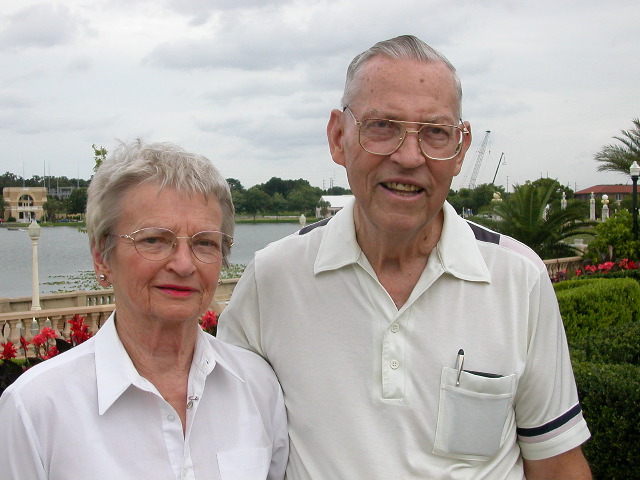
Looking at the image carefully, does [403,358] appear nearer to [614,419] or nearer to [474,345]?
[474,345]

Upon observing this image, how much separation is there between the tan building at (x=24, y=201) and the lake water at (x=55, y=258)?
1.73 m

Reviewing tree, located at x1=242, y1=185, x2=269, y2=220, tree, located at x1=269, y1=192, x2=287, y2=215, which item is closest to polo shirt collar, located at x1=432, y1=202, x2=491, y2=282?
tree, located at x1=242, y1=185, x2=269, y2=220

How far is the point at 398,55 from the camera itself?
7.20 feet

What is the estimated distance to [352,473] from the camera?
7.01 ft

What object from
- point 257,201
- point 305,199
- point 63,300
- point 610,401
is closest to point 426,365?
point 610,401

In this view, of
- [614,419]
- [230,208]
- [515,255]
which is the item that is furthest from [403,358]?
[614,419]

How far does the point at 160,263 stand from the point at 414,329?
0.85 meters

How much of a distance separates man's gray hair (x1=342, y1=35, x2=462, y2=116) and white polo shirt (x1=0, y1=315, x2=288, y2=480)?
3.23ft

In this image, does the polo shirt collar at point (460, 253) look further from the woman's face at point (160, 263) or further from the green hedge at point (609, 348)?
the green hedge at point (609, 348)

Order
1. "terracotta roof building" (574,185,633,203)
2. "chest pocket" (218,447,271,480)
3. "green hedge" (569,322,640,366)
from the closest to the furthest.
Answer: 1. "chest pocket" (218,447,271,480)
2. "green hedge" (569,322,640,366)
3. "terracotta roof building" (574,185,633,203)

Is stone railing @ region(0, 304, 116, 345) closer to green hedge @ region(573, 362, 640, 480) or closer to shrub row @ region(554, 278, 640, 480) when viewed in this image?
shrub row @ region(554, 278, 640, 480)

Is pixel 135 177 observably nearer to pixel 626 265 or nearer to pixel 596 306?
pixel 596 306

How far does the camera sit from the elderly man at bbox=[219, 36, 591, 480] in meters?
2.16

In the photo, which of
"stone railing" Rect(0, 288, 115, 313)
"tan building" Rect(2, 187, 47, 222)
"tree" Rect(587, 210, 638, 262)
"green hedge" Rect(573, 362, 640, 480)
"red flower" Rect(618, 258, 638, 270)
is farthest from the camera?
"tan building" Rect(2, 187, 47, 222)
